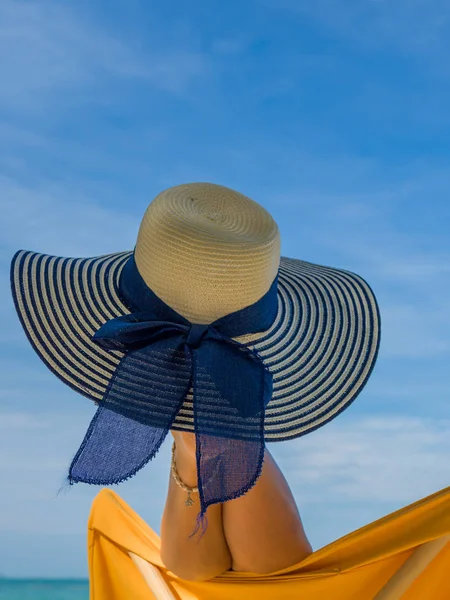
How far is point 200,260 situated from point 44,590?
3884 millimetres

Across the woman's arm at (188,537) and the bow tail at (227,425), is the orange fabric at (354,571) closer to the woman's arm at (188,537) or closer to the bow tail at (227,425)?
the woman's arm at (188,537)

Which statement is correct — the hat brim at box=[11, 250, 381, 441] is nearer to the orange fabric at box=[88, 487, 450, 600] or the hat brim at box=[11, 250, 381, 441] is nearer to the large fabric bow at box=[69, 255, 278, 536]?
the large fabric bow at box=[69, 255, 278, 536]

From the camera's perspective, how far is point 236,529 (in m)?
1.60

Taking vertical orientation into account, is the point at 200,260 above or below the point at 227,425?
above

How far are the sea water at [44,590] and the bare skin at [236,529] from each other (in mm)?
3024

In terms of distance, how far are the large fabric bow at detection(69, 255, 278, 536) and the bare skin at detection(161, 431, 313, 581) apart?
221mm

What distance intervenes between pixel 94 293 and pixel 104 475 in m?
0.48

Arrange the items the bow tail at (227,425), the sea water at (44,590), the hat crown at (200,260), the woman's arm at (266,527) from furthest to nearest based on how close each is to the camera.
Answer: the sea water at (44,590) → the woman's arm at (266,527) → the hat crown at (200,260) → the bow tail at (227,425)

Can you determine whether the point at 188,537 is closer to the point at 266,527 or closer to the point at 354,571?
the point at 266,527

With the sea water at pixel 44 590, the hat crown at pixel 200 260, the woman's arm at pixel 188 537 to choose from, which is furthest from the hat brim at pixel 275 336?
the sea water at pixel 44 590

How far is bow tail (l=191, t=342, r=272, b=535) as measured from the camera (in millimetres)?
1276

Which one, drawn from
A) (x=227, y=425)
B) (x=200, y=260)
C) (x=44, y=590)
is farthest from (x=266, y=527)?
(x=44, y=590)

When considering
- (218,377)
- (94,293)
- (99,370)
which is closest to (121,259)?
(94,293)

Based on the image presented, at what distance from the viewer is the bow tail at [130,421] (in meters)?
1.29
